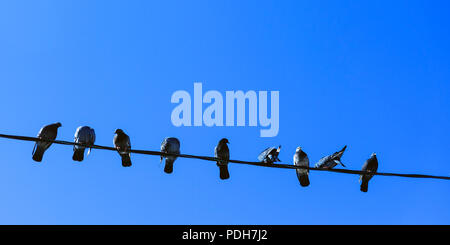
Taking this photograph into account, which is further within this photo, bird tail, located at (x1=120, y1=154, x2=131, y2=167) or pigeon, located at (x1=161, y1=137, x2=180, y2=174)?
pigeon, located at (x1=161, y1=137, x2=180, y2=174)

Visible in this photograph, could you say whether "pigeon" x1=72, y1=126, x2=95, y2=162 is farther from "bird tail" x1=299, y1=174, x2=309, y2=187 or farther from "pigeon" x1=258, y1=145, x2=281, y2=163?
"bird tail" x1=299, y1=174, x2=309, y2=187

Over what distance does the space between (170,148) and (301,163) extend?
3466 millimetres

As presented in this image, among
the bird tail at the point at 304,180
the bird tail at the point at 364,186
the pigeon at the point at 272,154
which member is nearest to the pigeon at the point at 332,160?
the bird tail at the point at 304,180

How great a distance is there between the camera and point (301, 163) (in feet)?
49.4

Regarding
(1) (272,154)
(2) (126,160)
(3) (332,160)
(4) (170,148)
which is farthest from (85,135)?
(3) (332,160)

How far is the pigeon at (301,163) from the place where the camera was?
1441 cm

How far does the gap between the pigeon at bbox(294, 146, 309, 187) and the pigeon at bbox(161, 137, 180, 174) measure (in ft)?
10.3

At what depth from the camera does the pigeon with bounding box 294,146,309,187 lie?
14.4m

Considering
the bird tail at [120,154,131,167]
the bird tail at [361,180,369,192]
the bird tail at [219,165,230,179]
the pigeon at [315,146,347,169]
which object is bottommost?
the bird tail at [361,180,369,192]

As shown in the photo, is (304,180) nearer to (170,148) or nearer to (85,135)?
(170,148)

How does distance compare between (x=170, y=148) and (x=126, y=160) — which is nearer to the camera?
(x=126, y=160)

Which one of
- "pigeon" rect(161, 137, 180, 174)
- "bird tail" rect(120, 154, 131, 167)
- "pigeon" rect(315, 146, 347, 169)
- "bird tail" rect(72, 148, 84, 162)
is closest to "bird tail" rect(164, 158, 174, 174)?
"pigeon" rect(161, 137, 180, 174)

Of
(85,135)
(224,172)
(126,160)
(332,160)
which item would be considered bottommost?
(224,172)
